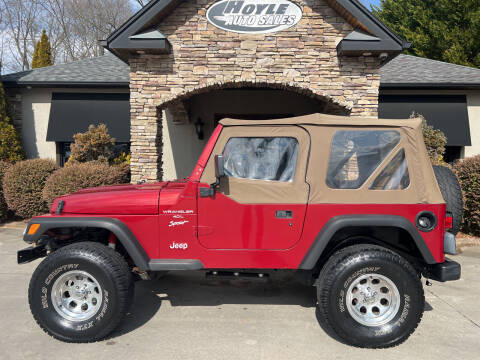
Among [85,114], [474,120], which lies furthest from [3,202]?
[474,120]

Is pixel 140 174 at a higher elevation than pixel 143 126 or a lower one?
lower

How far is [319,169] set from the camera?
3.16 meters

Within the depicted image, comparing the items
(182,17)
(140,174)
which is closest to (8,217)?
(140,174)

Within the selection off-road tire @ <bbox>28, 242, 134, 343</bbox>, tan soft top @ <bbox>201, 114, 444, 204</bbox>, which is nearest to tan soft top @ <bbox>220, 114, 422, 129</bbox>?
tan soft top @ <bbox>201, 114, 444, 204</bbox>

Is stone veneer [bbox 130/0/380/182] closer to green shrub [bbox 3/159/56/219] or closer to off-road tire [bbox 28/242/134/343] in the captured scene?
green shrub [bbox 3/159/56/219]

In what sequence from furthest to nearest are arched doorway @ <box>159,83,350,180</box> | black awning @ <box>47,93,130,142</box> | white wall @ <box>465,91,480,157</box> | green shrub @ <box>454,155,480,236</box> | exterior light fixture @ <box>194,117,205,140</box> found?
arched doorway @ <box>159,83,350,180</box> < exterior light fixture @ <box>194,117,205,140</box> < white wall @ <box>465,91,480,157</box> < black awning @ <box>47,93,130,142</box> < green shrub @ <box>454,155,480,236</box>

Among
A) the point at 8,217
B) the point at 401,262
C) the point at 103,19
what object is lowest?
the point at 8,217

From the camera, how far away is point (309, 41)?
274 inches

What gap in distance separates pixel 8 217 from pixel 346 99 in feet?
28.1

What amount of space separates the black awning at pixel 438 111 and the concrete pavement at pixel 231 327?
5996 millimetres

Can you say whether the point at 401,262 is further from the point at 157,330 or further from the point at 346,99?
the point at 346,99

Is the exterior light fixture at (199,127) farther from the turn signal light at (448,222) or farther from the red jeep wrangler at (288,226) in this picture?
the turn signal light at (448,222)

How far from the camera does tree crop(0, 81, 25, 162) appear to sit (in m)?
8.80

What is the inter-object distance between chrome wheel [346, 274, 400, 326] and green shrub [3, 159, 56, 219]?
24.1 feet
